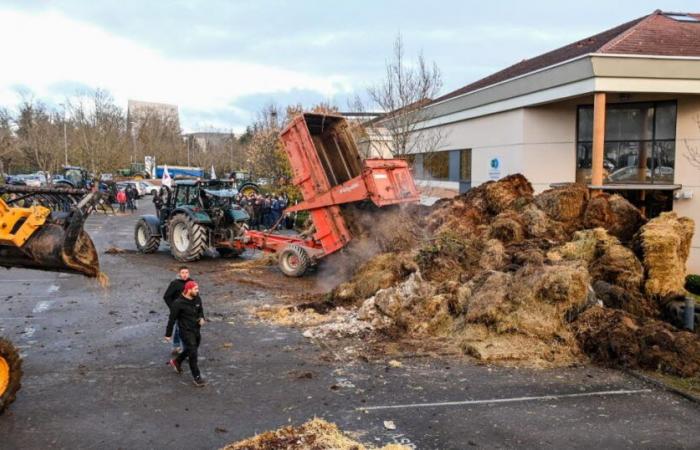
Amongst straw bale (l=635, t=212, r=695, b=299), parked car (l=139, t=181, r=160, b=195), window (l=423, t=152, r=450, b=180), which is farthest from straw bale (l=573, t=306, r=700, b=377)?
parked car (l=139, t=181, r=160, b=195)

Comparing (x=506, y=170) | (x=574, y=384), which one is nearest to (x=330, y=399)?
(x=574, y=384)

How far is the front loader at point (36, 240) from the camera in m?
6.66

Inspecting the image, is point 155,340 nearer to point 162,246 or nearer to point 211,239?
point 211,239

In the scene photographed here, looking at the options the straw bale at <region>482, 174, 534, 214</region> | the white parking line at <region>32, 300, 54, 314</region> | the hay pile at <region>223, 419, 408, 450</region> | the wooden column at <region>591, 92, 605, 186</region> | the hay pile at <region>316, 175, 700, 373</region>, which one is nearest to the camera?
the hay pile at <region>223, 419, 408, 450</region>

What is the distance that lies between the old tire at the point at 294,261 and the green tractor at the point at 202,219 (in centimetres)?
258

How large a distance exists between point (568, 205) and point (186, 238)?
36.2 feet

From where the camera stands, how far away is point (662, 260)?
36.3 ft

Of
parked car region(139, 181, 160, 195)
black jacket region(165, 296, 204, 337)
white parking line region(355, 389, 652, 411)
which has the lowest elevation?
white parking line region(355, 389, 652, 411)

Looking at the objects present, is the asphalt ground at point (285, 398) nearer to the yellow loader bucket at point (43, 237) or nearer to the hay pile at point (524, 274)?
the hay pile at point (524, 274)

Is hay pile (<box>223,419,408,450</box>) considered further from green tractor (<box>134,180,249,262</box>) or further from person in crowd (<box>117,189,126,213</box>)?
person in crowd (<box>117,189,126,213</box>)

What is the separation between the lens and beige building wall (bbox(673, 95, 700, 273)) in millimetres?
17750

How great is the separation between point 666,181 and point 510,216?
26.6 feet

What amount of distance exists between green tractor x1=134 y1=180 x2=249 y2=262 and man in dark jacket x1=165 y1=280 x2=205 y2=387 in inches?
373

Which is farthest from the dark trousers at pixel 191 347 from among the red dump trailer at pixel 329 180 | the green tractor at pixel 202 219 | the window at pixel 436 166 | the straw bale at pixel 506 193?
the window at pixel 436 166
